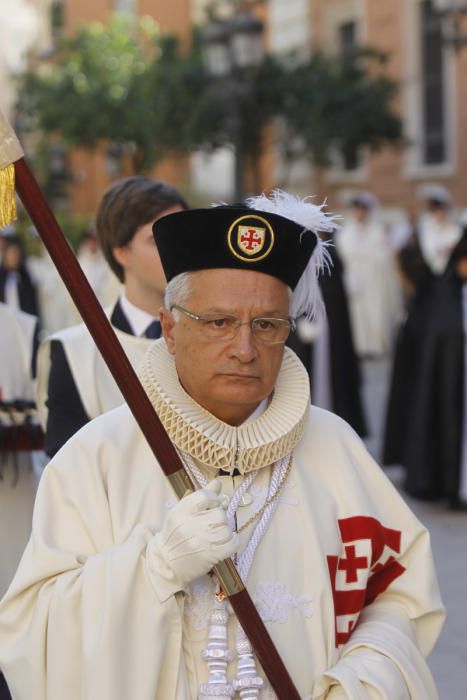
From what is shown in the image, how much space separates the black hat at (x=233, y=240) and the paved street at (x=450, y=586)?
2.97m

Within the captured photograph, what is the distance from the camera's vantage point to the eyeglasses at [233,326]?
9.29 ft

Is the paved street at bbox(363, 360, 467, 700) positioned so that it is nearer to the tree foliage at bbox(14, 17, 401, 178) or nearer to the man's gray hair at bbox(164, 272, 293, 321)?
the man's gray hair at bbox(164, 272, 293, 321)

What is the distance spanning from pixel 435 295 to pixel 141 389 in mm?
6757

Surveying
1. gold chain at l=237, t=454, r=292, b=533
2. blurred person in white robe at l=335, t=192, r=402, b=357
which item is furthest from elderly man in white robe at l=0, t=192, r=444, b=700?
blurred person in white robe at l=335, t=192, r=402, b=357

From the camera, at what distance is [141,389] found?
2.67m

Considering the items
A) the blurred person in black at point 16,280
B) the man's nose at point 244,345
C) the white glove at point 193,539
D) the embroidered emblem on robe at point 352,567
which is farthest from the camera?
the blurred person in black at point 16,280

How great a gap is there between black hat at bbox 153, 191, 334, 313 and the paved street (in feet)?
9.74

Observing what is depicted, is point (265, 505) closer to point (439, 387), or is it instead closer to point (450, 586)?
point (450, 586)

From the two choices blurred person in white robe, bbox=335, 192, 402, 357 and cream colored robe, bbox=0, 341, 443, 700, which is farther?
blurred person in white robe, bbox=335, 192, 402, 357

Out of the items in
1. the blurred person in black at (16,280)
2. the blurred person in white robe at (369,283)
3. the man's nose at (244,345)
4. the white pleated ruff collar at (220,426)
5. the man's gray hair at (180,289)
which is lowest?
the blurred person in white robe at (369,283)

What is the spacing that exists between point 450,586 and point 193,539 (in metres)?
4.63

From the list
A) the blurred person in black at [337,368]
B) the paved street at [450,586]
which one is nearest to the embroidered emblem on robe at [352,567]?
the paved street at [450,586]

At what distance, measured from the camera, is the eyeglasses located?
2.83 m

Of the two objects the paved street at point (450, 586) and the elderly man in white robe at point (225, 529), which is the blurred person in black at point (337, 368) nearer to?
the paved street at point (450, 586)
